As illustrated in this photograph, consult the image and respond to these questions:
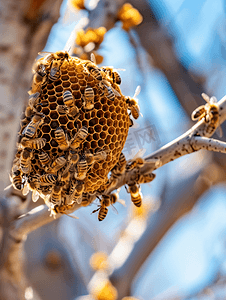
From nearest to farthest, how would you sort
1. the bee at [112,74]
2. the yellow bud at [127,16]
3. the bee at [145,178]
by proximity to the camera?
the bee at [112,74]
the bee at [145,178]
the yellow bud at [127,16]

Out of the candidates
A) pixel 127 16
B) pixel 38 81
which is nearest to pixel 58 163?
pixel 38 81

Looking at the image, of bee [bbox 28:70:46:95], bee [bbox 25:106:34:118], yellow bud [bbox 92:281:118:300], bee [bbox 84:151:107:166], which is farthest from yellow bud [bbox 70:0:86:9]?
yellow bud [bbox 92:281:118:300]

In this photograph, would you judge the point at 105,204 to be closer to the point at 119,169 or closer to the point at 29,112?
the point at 119,169

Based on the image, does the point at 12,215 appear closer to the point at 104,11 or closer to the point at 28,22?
the point at 28,22

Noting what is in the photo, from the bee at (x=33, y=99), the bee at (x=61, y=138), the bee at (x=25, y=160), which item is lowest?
the bee at (x=25, y=160)

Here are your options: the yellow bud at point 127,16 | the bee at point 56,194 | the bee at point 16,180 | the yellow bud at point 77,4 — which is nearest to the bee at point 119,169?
the bee at point 56,194

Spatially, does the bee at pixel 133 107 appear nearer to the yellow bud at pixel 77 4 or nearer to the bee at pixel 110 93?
the bee at pixel 110 93

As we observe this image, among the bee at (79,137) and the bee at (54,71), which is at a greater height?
the bee at (54,71)

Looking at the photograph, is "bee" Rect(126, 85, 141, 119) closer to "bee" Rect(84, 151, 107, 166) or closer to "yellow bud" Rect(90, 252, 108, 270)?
"bee" Rect(84, 151, 107, 166)

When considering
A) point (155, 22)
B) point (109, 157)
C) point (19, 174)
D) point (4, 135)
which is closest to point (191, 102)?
point (155, 22)
